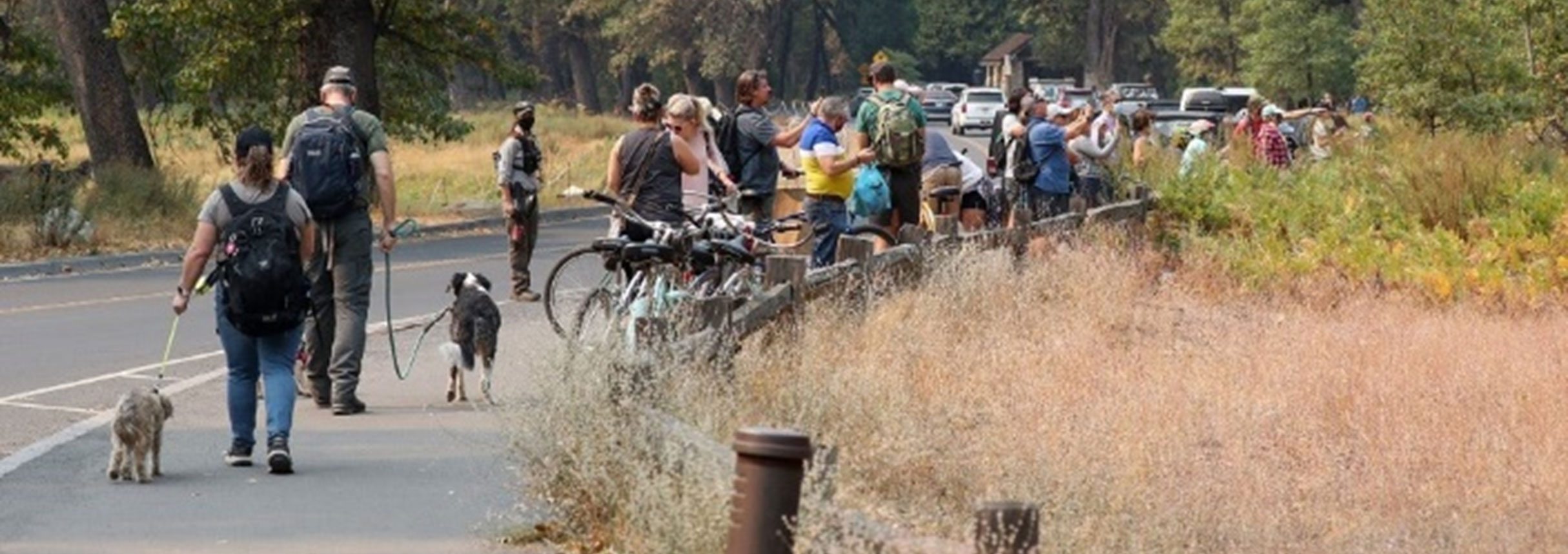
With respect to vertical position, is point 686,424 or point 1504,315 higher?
point 686,424

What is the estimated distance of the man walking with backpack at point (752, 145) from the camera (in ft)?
61.5

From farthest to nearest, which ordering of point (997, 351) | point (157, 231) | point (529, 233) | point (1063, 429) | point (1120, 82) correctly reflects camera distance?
point (1120, 82) < point (157, 231) < point (529, 233) < point (997, 351) < point (1063, 429)

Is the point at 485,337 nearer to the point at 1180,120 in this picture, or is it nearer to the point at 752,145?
the point at 752,145

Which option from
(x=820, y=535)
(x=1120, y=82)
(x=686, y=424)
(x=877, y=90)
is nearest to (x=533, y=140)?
(x=877, y=90)

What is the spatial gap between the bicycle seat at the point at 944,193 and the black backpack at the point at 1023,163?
3.89ft

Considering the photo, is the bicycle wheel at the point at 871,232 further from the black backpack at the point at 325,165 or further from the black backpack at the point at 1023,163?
the black backpack at the point at 325,165

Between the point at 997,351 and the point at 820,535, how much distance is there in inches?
336

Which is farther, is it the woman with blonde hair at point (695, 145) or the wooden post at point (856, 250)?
the woman with blonde hair at point (695, 145)

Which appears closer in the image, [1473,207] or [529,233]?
[529,233]

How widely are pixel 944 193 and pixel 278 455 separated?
10.9 meters

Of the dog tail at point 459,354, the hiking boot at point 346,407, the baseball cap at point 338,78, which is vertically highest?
the baseball cap at point 338,78

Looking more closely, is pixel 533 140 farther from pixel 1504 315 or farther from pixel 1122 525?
pixel 1122 525

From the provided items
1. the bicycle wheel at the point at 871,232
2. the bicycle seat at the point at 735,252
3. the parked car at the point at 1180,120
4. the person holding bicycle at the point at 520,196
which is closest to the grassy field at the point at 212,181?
the person holding bicycle at the point at 520,196

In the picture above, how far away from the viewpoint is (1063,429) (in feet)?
41.6
